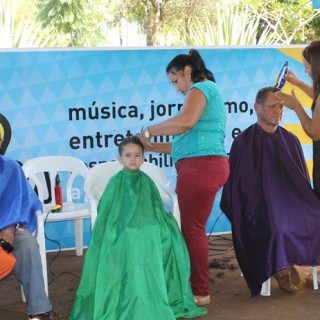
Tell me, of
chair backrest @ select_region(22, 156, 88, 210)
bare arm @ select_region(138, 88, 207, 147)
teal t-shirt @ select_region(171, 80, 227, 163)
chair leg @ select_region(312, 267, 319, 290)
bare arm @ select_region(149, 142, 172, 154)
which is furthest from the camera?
chair backrest @ select_region(22, 156, 88, 210)

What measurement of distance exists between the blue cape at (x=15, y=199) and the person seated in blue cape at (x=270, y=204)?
4.33 ft

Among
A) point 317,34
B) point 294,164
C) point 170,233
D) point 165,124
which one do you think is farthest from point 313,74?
point 317,34

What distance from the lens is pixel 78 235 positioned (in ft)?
16.3

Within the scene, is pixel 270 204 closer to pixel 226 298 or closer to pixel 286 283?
pixel 286 283

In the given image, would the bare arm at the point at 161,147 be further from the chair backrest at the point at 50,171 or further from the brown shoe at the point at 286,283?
the brown shoe at the point at 286,283

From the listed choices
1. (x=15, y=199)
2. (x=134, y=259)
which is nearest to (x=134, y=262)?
(x=134, y=259)

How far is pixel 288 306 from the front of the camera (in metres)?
3.74

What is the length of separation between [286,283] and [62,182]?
1.96m

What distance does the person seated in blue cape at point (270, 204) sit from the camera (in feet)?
12.9

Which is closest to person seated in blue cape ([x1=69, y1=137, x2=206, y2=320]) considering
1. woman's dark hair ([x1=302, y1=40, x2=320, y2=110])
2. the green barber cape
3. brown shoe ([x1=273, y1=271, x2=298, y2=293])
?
the green barber cape

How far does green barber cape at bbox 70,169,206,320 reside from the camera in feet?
10.7

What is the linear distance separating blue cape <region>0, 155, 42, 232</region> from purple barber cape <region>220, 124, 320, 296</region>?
52.1 inches

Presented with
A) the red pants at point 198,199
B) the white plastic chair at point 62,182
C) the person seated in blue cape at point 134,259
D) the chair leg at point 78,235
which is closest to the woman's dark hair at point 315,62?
the red pants at point 198,199

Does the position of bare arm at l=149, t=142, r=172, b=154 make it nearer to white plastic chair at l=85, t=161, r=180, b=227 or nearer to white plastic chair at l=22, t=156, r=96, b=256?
white plastic chair at l=85, t=161, r=180, b=227
